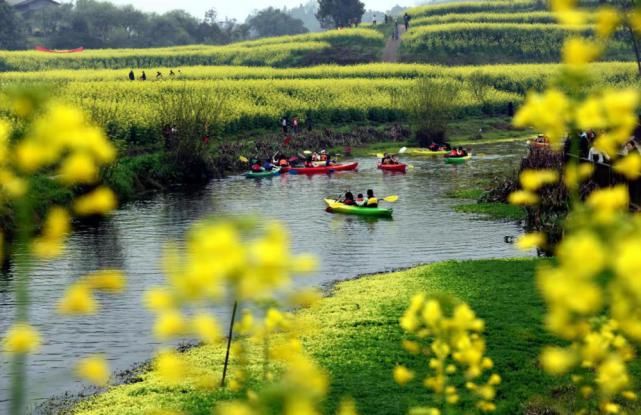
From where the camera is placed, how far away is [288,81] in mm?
73062

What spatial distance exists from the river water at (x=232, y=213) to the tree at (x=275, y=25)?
443ft

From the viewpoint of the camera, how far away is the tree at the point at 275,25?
573 feet

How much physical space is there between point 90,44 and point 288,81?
64.2 metres

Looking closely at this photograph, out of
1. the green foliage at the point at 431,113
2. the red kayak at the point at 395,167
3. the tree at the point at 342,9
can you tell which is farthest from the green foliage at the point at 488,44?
the red kayak at the point at 395,167

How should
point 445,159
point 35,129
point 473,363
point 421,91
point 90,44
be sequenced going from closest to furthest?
1. point 35,129
2. point 473,363
3. point 445,159
4. point 421,91
5. point 90,44

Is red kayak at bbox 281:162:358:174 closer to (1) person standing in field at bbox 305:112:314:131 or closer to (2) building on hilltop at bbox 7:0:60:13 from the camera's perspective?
(1) person standing in field at bbox 305:112:314:131

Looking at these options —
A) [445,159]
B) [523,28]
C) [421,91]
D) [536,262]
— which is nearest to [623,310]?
[536,262]

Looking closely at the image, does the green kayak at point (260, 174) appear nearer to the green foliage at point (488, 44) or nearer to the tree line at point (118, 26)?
the green foliage at point (488, 44)

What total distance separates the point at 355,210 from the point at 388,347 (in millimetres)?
16055

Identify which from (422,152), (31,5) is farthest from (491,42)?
(31,5)

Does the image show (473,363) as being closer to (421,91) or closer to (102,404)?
(102,404)

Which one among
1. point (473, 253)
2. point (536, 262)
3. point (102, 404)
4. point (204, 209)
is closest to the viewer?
point (102, 404)

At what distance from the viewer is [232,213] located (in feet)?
101

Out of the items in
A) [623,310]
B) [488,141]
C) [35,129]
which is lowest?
[488,141]
